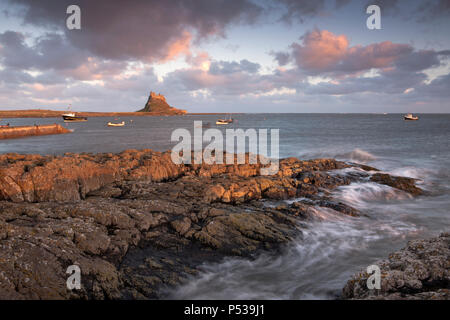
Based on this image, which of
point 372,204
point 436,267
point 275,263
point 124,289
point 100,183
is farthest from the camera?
point 372,204

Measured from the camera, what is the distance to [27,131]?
48594 mm

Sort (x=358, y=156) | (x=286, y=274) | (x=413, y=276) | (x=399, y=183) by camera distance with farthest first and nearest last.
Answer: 1. (x=358, y=156)
2. (x=399, y=183)
3. (x=286, y=274)
4. (x=413, y=276)

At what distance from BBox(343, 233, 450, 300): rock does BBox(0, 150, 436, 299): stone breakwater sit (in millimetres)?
3207

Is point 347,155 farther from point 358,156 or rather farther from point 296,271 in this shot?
point 296,271

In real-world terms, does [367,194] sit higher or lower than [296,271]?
higher

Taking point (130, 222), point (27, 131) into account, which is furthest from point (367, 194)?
point (27, 131)

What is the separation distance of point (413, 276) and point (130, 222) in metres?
6.56

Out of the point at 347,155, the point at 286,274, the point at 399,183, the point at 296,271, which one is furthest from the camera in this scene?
the point at 347,155

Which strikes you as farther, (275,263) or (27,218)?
(275,263)
